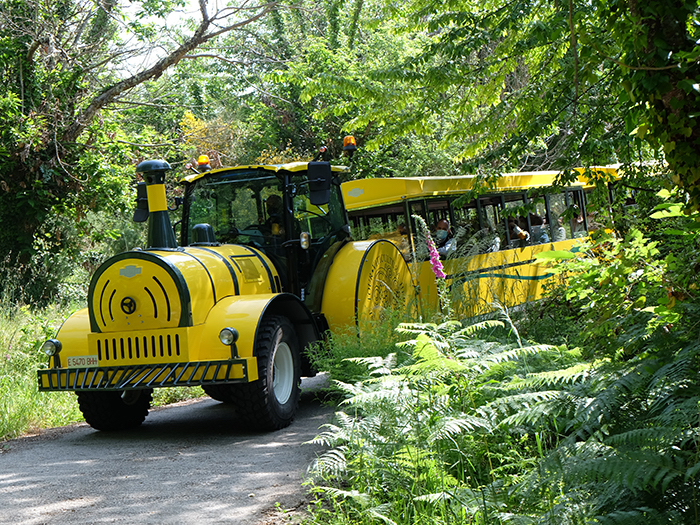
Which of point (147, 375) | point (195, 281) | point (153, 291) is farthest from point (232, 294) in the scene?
point (147, 375)

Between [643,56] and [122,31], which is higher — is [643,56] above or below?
below

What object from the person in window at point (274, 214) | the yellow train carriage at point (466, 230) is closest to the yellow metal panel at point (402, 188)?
the yellow train carriage at point (466, 230)

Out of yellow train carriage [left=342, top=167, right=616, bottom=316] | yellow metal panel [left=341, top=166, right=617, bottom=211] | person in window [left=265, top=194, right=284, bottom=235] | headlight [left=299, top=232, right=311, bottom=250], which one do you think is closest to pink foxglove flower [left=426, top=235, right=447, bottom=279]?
headlight [left=299, top=232, right=311, bottom=250]

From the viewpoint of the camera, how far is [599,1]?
11.8 ft

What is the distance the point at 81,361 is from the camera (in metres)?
6.63

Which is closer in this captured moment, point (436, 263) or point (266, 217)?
point (436, 263)

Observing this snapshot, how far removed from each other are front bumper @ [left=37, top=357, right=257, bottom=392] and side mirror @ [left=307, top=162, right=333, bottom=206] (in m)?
1.98

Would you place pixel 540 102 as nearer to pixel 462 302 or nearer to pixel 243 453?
pixel 462 302

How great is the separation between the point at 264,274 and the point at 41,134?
8717mm

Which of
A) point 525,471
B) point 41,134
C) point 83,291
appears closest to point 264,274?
point 525,471

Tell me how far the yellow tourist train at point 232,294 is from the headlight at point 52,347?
1 cm

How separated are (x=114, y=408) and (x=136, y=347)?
103 centimetres

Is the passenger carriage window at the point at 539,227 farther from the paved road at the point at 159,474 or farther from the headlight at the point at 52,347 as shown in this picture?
the headlight at the point at 52,347

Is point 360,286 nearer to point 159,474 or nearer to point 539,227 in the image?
point 159,474
